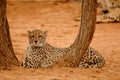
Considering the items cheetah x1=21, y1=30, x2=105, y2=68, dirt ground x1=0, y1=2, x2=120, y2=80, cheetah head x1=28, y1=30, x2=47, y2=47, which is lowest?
dirt ground x1=0, y1=2, x2=120, y2=80

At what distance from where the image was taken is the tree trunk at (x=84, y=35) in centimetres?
→ 734

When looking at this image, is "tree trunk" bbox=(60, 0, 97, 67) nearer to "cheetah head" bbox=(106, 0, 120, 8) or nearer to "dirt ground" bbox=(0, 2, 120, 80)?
"dirt ground" bbox=(0, 2, 120, 80)

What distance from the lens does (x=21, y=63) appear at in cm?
786

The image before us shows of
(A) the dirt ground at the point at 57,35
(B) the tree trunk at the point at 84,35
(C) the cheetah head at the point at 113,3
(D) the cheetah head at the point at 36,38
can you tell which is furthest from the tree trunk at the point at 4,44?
(C) the cheetah head at the point at 113,3

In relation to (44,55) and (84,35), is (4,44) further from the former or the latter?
(84,35)

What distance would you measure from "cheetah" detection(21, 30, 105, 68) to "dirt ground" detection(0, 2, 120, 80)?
177 millimetres

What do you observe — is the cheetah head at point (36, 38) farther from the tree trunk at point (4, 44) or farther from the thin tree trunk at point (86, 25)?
the thin tree trunk at point (86, 25)

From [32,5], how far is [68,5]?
1590mm

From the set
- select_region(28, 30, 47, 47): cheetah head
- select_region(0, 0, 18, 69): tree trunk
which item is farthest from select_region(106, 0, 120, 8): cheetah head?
select_region(0, 0, 18, 69): tree trunk

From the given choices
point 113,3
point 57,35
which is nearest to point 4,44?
point 57,35

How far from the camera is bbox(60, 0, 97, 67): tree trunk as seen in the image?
7336mm

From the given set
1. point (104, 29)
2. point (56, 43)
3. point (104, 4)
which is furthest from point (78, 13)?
point (56, 43)

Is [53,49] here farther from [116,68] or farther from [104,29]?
[104,29]

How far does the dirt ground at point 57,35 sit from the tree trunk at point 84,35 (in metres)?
0.19
